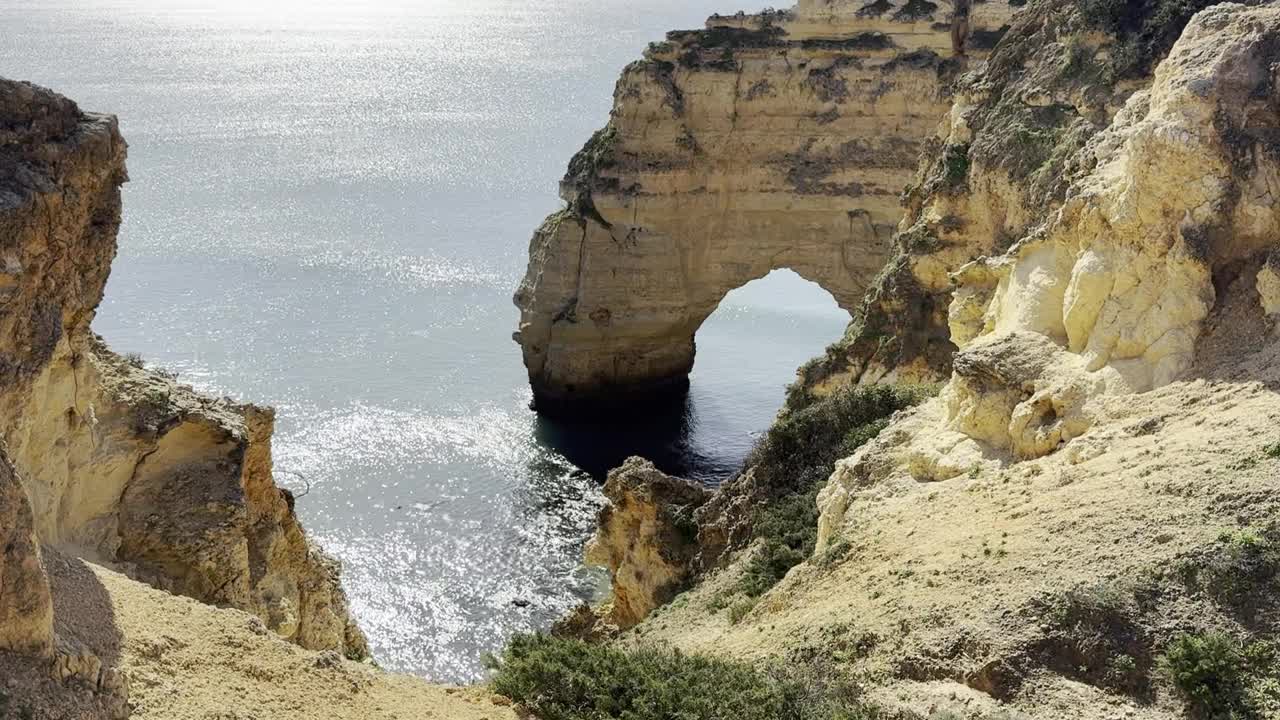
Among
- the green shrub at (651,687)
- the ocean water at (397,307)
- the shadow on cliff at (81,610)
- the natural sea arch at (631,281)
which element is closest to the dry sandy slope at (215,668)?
the shadow on cliff at (81,610)

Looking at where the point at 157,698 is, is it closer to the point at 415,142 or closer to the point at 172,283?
the point at 172,283

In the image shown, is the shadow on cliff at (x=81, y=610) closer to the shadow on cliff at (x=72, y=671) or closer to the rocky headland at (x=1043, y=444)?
the shadow on cliff at (x=72, y=671)

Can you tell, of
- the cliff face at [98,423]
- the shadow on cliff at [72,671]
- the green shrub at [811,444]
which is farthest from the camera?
the green shrub at [811,444]

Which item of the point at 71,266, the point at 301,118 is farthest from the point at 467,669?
the point at 301,118

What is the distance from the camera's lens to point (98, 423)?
50.3ft

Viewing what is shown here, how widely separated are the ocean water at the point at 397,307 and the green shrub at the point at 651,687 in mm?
15246

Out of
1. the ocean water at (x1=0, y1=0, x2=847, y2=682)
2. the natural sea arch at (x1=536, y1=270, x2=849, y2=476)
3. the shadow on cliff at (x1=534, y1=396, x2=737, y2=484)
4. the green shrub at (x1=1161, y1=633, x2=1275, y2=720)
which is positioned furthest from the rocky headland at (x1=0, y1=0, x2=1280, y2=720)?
the natural sea arch at (x1=536, y1=270, x2=849, y2=476)

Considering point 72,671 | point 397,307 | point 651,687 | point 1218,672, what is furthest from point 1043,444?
point 397,307

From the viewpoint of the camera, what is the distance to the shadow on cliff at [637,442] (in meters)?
38.2

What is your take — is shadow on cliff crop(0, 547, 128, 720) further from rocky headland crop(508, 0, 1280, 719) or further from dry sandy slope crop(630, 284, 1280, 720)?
dry sandy slope crop(630, 284, 1280, 720)

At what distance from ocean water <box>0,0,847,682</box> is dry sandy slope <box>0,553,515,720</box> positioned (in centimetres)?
1527

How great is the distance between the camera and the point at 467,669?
26672 millimetres

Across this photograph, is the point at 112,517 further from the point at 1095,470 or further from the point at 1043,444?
the point at 1095,470

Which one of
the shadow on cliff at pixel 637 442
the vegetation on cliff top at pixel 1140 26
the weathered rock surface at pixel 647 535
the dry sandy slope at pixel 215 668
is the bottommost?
the shadow on cliff at pixel 637 442
